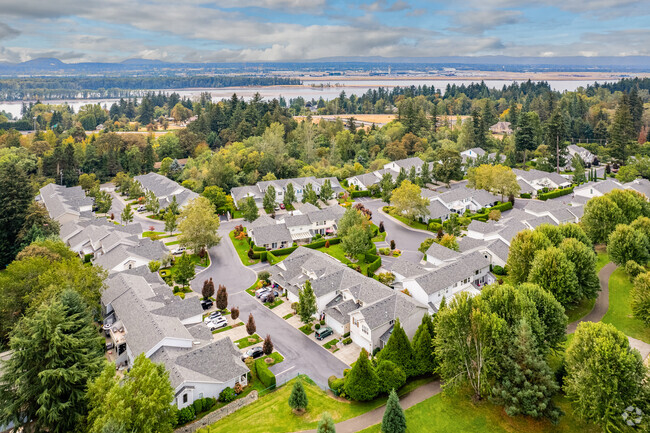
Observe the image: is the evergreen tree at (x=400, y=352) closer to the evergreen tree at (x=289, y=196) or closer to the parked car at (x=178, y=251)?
the parked car at (x=178, y=251)

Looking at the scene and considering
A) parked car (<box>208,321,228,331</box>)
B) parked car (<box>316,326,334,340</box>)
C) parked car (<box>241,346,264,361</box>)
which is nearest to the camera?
parked car (<box>241,346,264,361</box>)

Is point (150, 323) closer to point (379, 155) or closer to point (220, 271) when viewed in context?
point (220, 271)

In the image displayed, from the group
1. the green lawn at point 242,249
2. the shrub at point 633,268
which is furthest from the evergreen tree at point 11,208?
the shrub at point 633,268

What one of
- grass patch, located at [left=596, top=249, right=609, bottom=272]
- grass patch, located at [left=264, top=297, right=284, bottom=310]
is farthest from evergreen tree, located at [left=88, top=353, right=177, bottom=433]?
grass patch, located at [left=596, top=249, right=609, bottom=272]

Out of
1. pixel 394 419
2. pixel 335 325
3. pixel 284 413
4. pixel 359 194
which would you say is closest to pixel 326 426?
pixel 394 419

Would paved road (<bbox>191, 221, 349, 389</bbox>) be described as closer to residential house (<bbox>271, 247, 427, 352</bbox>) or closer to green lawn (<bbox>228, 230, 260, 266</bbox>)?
green lawn (<bbox>228, 230, 260, 266</bbox>)

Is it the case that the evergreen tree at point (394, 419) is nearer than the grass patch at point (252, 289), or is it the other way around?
the evergreen tree at point (394, 419)
